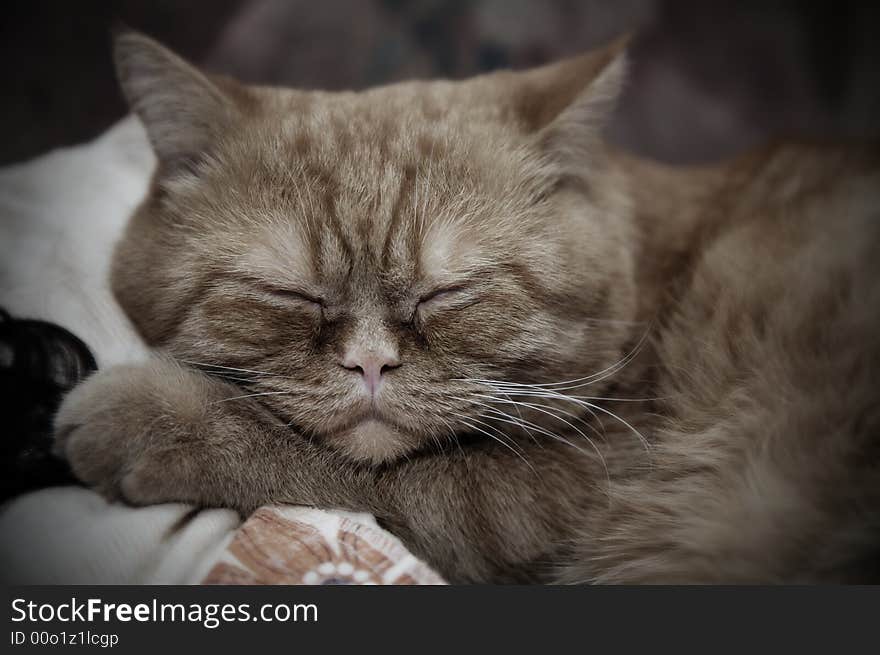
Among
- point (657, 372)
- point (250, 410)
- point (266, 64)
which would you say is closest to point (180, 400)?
point (250, 410)

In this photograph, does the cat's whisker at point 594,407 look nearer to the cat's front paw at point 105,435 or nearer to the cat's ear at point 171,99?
the cat's front paw at point 105,435

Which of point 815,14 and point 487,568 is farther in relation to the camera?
point 815,14

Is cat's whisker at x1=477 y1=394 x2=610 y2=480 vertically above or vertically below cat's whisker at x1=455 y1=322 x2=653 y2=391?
below

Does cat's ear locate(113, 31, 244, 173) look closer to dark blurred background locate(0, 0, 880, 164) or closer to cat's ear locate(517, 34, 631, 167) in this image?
dark blurred background locate(0, 0, 880, 164)

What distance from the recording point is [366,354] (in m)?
→ 1.10

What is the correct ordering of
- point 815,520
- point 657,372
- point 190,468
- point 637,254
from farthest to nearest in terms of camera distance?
point 637,254 → point 657,372 → point 190,468 → point 815,520

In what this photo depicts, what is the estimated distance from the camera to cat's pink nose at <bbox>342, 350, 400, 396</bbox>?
1.10 metres

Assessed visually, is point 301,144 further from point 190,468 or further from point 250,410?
point 190,468

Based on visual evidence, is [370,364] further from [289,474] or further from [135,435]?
[135,435]

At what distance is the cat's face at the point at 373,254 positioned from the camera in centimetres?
115

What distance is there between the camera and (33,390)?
4.07 ft

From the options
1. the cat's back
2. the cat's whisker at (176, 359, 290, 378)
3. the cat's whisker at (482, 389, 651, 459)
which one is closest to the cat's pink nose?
the cat's whisker at (176, 359, 290, 378)

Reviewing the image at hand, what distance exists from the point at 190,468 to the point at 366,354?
34 centimetres

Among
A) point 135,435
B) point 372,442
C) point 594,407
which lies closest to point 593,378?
point 594,407
